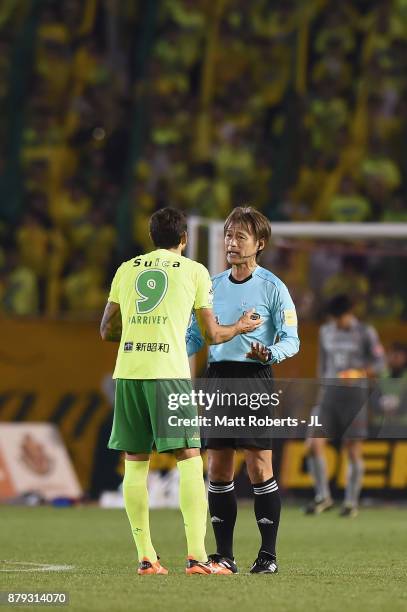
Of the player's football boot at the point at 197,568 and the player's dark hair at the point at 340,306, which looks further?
the player's dark hair at the point at 340,306

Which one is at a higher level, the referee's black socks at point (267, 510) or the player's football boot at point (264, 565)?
the referee's black socks at point (267, 510)

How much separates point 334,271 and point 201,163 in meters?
2.71

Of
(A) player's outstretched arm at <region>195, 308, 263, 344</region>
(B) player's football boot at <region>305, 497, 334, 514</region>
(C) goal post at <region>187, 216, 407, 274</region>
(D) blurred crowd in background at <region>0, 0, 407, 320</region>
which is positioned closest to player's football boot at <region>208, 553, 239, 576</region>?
(A) player's outstretched arm at <region>195, 308, 263, 344</region>

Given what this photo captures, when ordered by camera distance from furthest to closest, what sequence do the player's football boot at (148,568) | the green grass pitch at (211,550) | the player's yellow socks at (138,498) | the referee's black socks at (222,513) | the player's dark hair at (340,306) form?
1. the player's dark hair at (340,306)
2. the referee's black socks at (222,513)
3. the player's football boot at (148,568)
4. the player's yellow socks at (138,498)
5. the green grass pitch at (211,550)

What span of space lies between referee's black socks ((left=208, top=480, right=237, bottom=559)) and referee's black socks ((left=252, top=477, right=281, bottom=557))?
17 centimetres

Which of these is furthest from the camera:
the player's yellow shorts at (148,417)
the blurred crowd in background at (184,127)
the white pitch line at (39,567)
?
the blurred crowd in background at (184,127)

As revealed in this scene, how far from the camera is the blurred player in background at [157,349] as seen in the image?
6703 millimetres

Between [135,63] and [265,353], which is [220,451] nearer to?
[265,353]

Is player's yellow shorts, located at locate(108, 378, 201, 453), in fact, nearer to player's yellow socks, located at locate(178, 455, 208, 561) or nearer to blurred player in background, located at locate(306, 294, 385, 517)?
player's yellow socks, located at locate(178, 455, 208, 561)

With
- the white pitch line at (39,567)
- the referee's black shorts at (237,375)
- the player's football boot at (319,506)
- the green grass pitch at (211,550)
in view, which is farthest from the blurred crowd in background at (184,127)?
the referee's black shorts at (237,375)

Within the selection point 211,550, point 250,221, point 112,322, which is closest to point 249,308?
point 250,221

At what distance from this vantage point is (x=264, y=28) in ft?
61.0

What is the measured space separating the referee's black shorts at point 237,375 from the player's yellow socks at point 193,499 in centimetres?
25

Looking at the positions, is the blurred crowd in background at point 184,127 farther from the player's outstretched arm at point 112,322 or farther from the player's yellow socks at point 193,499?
the player's yellow socks at point 193,499
